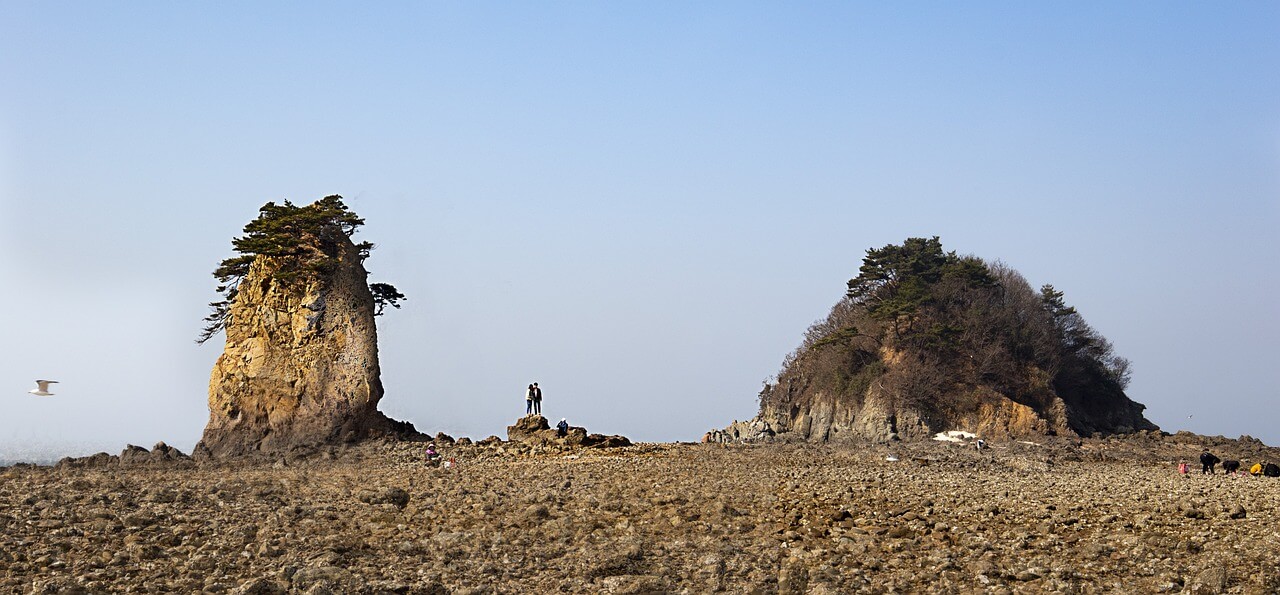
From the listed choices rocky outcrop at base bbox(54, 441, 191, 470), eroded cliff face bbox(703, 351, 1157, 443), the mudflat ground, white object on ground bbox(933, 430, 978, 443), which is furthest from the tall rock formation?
white object on ground bbox(933, 430, 978, 443)

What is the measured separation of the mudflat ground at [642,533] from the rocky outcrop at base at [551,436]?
6634 millimetres

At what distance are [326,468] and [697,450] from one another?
8983mm

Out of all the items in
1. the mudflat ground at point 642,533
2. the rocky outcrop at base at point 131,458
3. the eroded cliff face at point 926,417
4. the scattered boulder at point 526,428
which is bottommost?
the mudflat ground at point 642,533

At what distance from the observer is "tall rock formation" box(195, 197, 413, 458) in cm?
2856

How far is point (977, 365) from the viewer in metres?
39.8

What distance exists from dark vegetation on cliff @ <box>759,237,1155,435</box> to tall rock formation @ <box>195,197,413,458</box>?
1836 cm

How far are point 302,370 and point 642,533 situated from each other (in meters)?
16.6

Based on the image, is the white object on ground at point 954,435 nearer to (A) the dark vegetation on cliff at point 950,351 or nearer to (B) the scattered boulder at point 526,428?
(A) the dark vegetation on cliff at point 950,351

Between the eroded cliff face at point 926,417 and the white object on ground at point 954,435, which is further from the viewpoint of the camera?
the eroded cliff face at point 926,417

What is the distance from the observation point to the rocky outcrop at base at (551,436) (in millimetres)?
28156

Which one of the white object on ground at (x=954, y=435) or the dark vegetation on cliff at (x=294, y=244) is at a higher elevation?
Result: the dark vegetation on cliff at (x=294, y=244)

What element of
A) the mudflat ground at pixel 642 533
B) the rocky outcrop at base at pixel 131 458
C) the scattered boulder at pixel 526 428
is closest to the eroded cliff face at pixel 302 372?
the rocky outcrop at base at pixel 131 458

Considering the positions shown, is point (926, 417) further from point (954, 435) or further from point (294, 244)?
point (294, 244)

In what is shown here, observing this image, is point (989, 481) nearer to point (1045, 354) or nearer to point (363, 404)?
point (363, 404)
